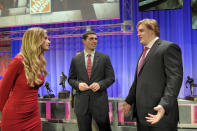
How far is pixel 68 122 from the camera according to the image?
389 centimetres

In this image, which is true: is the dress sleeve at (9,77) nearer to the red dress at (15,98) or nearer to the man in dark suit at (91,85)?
the red dress at (15,98)

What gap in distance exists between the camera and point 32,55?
154 cm

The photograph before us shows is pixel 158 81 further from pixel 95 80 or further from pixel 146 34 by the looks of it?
pixel 95 80

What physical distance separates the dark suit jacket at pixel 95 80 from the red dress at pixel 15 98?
1007 millimetres

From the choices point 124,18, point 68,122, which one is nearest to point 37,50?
point 68,122

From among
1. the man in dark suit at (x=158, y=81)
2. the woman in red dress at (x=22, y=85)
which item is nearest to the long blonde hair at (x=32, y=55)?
the woman in red dress at (x=22, y=85)

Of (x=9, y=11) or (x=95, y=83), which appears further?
(x=9, y=11)

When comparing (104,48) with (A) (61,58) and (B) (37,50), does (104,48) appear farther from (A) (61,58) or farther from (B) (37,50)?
(B) (37,50)

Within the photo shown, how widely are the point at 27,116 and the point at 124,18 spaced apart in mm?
3215

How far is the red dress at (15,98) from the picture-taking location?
147 cm

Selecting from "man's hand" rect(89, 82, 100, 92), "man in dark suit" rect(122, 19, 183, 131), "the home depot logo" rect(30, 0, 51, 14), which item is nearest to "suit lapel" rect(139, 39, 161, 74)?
"man in dark suit" rect(122, 19, 183, 131)

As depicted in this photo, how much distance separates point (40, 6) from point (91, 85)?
120 inches

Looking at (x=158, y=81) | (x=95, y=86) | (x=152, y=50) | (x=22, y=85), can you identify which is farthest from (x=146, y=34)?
(x=22, y=85)

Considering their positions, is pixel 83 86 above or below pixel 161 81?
below
